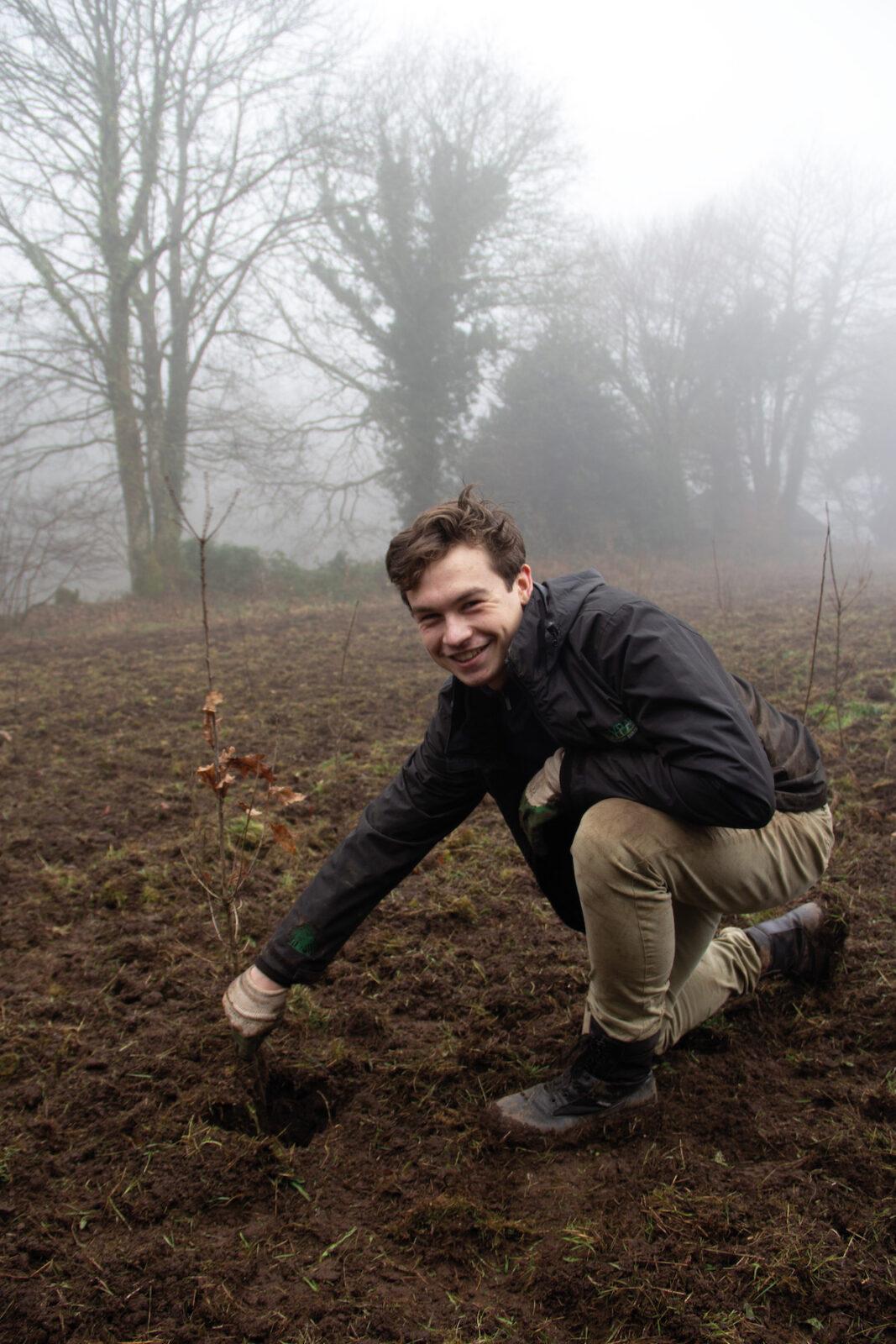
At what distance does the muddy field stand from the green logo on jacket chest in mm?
956

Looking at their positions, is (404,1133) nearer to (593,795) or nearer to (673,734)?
(593,795)

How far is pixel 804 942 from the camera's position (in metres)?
2.56

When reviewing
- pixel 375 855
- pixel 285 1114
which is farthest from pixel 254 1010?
pixel 375 855

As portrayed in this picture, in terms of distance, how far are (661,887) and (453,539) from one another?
919 millimetres

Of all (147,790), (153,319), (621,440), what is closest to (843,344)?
(621,440)

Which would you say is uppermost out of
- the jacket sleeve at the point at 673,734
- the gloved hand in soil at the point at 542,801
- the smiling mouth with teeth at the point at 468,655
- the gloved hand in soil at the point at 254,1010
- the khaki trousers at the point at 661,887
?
the smiling mouth with teeth at the point at 468,655

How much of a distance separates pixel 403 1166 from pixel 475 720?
1.06 m

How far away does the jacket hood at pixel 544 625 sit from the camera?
1980 mm

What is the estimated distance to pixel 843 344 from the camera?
2973 cm

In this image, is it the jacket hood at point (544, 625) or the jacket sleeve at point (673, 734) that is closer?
the jacket sleeve at point (673, 734)

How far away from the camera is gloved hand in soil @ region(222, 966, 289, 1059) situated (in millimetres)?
2160

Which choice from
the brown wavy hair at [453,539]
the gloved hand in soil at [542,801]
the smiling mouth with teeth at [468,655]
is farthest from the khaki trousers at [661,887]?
the brown wavy hair at [453,539]

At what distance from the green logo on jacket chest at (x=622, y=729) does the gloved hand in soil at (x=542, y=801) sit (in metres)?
0.17

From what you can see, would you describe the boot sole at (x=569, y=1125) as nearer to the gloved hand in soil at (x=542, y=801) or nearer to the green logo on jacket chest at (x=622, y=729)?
the gloved hand in soil at (x=542, y=801)
